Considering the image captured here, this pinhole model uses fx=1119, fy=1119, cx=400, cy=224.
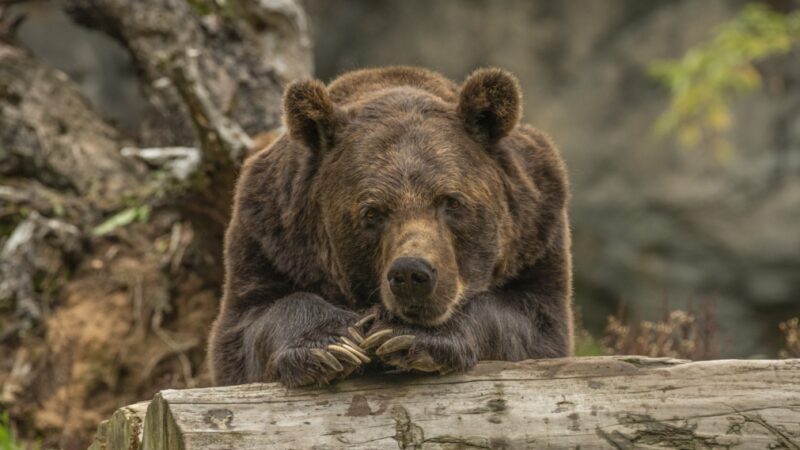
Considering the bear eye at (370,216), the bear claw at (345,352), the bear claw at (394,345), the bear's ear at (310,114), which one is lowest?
the bear claw at (345,352)

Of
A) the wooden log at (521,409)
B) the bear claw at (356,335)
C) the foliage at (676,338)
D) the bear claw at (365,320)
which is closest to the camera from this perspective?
the wooden log at (521,409)

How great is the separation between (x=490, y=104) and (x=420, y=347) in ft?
4.16

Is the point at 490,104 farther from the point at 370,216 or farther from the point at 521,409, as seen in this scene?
the point at 521,409

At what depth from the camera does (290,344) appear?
434 centimetres

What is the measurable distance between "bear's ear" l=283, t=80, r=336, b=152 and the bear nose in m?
1.01

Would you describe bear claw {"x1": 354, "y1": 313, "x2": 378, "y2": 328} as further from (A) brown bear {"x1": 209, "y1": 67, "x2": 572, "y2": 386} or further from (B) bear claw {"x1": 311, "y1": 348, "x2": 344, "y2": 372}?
(B) bear claw {"x1": 311, "y1": 348, "x2": 344, "y2": 372}

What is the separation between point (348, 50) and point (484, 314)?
11.4 metres

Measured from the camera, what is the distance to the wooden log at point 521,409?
3.84 m

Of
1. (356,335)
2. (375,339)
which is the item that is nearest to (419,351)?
(375,339)

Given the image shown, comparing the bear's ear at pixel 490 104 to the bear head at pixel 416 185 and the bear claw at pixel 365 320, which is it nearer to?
the bear head at pixel 416 185

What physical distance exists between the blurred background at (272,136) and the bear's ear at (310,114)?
2764 mm

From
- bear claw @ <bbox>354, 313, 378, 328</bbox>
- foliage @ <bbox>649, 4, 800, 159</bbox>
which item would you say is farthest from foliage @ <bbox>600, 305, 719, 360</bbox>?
foliage @ <bbox>649, 4, 800, 159</bbox>

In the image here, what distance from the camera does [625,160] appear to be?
47.5 feet

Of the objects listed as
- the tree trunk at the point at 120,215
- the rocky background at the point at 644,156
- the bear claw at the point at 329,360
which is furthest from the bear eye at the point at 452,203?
the rocky background at the point at 644,156
